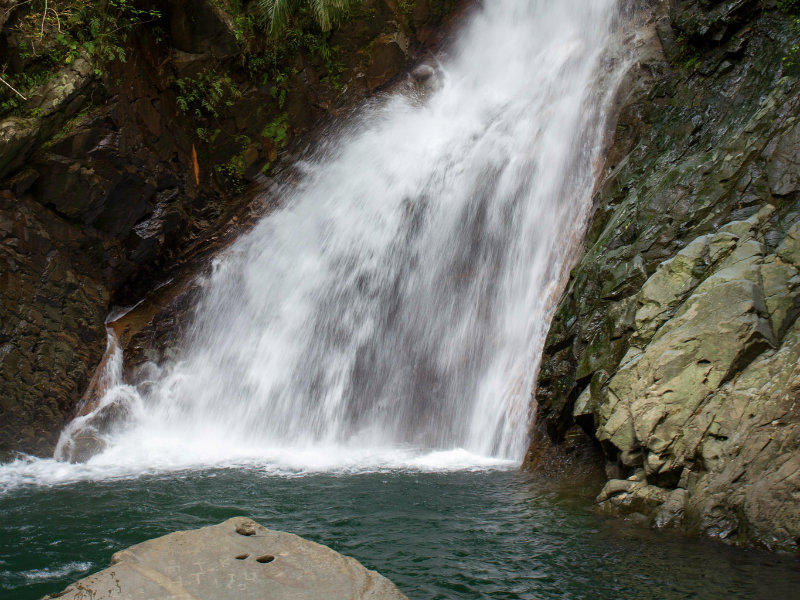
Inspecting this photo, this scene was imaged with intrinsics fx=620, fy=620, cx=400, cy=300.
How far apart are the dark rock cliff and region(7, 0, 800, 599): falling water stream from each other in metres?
0.78

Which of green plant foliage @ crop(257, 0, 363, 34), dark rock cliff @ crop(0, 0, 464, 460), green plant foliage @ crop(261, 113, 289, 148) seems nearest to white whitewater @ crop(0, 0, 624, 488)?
green plant foliage @ crop(261, 113, 289, 148)

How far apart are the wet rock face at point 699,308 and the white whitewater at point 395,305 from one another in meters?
1.31

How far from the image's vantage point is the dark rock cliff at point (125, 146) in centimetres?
952

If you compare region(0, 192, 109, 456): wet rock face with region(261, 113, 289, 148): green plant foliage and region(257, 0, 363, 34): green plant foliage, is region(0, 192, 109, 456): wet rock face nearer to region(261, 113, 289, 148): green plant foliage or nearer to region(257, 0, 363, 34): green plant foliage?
region(261, 113, 289, 148): green plant foliage

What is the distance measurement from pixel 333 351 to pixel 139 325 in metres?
3.66

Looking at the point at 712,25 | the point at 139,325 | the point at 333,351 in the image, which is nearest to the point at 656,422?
the point at 333,351

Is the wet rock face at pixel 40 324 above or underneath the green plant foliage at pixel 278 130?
underneath

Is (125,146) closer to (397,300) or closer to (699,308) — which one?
(397,300)

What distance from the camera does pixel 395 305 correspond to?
1127cm

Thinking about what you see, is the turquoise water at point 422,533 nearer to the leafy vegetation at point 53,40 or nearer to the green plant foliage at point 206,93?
the leafy vegetation at point 53,40

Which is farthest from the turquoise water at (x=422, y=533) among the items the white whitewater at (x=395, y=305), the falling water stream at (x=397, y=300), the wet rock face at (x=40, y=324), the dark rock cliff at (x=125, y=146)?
the dark rock cliff at (x=125, y=146)

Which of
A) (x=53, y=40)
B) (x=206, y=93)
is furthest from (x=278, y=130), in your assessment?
(x=53, y=40)

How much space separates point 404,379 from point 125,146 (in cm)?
630

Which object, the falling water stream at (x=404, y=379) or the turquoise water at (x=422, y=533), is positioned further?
the falling water stream at (x=404, y=379)
